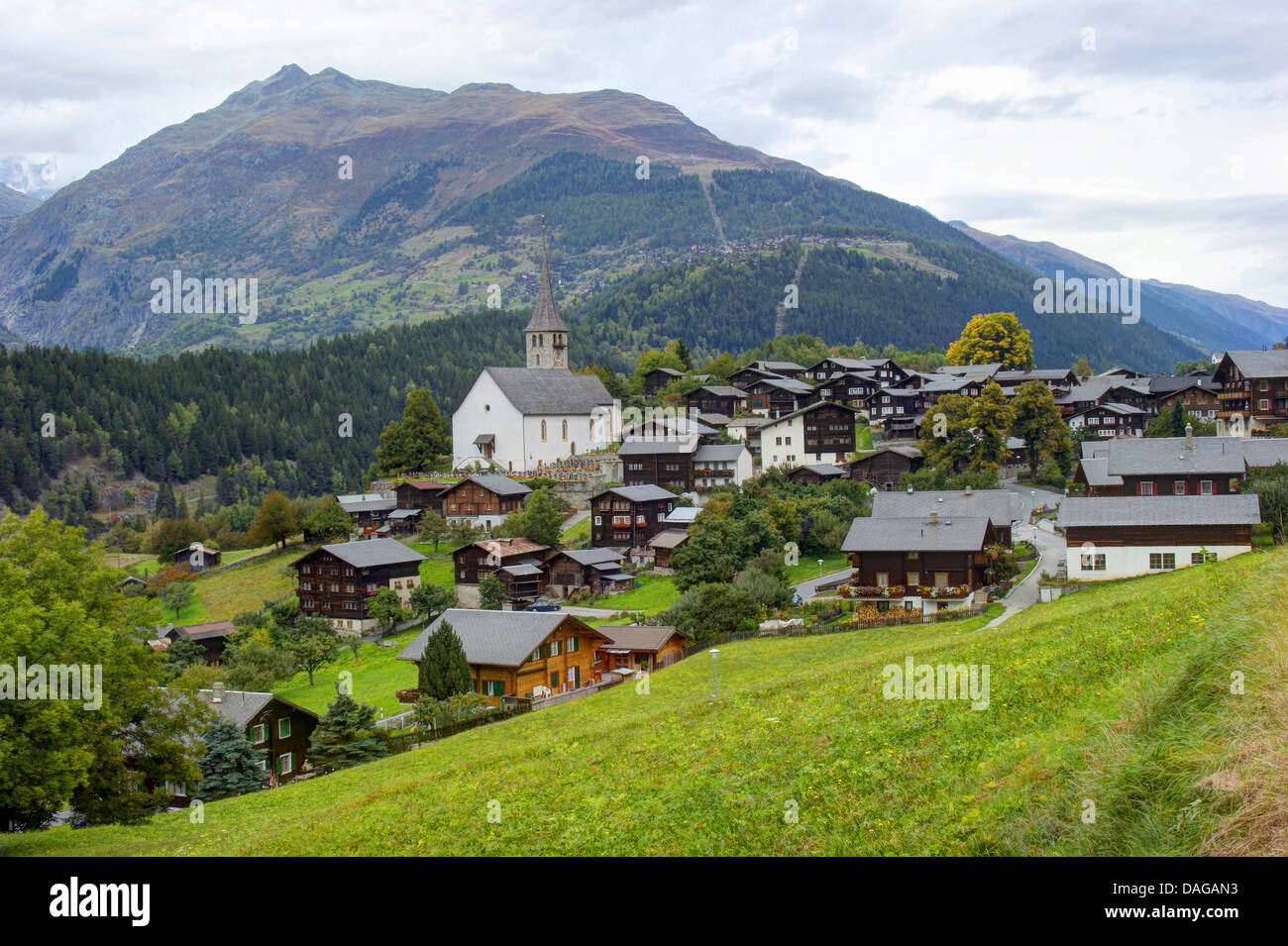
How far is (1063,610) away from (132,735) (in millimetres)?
27597

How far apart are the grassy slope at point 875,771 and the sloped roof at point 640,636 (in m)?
16.4

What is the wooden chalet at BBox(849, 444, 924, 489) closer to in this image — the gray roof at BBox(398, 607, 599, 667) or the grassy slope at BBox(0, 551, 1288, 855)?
the gray roof at BBox(398, 607, 599, 667)

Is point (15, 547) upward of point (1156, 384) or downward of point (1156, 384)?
downward

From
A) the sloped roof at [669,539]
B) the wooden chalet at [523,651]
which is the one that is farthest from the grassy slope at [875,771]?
the sloped roof at [669,539]

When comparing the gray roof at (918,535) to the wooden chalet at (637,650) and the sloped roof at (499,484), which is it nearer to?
the wooden chalet at (637,650)

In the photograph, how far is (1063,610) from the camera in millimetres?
32469

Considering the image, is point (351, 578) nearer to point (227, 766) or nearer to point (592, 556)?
point (592, 556)

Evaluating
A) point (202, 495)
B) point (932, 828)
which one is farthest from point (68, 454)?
point (932, 828)

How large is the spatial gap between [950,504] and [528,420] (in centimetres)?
4471

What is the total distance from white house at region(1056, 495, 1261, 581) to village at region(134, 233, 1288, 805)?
0.09 meters

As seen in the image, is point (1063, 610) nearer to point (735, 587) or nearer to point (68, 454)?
point (735, 587)

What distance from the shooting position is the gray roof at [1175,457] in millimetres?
54375
